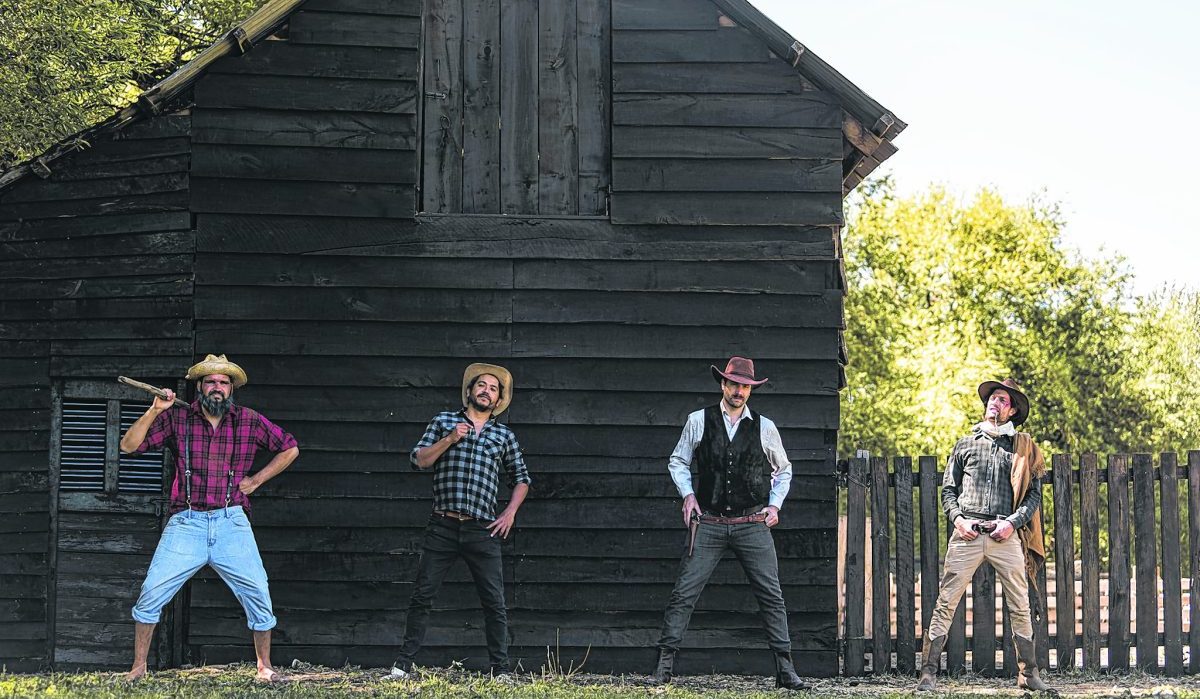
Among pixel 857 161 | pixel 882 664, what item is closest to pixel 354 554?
pixel 882 664

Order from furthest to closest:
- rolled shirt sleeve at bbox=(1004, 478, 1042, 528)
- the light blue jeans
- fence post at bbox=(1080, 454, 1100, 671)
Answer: fence post at bbox=(1080, 454, 1100, 671) < rolled shirt sleeve at bbox=(1004, 478, 1042, 528) < the light blue jeans

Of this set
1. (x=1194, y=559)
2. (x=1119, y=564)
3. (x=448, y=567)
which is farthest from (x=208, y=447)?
(x=1194, y=559)

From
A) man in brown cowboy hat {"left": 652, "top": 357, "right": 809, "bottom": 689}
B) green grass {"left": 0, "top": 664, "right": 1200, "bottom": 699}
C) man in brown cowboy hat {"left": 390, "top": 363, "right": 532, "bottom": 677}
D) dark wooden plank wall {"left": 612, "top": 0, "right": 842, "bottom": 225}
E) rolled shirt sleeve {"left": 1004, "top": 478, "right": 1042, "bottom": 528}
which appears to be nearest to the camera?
green grass {"left": 0, "top": 664, "right": 1200, "bottom": 699}

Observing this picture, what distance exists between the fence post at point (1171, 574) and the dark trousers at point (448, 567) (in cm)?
484

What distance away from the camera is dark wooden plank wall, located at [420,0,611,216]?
30.9ft

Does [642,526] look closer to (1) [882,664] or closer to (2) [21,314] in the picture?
(1) [882,664]

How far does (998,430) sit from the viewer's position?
336 inches

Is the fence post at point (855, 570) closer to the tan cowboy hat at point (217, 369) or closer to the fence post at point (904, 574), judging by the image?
the fence post at point (904, 574)

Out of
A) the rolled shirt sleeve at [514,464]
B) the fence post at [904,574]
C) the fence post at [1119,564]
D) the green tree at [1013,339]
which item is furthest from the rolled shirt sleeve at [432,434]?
the green tree at [1013,339]

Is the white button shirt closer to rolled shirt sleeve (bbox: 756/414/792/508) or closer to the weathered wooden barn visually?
rolled shirt sleeve (bbox: 756/414/792/508)

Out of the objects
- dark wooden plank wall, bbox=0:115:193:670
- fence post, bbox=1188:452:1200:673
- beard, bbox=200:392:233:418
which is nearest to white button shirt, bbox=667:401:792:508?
beard, bbox=200:392:233:418

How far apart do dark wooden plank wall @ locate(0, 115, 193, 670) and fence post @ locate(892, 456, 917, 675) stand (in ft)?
17.2

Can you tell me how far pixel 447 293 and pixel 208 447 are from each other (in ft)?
6.72

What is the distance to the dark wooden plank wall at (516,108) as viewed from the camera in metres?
9.43
